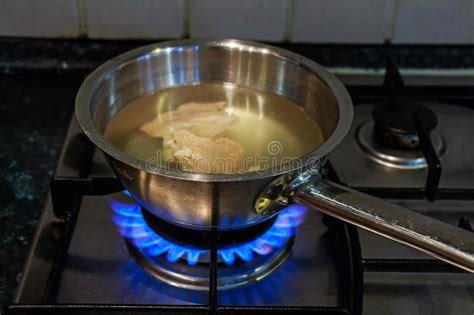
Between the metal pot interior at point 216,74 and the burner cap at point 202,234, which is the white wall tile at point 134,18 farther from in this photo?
the burner cap at point 202,234

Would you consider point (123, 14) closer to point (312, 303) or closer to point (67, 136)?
point (67, 136)

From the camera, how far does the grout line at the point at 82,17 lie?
0.78 m

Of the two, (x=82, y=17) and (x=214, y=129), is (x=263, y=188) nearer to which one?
(x=214, y=129)

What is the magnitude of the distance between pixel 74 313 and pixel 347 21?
513 millimetres

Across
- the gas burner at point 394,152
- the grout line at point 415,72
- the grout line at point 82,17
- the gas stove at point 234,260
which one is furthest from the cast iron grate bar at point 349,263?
the grout line at point 82,17

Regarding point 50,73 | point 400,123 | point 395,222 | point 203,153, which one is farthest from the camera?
point 50,73

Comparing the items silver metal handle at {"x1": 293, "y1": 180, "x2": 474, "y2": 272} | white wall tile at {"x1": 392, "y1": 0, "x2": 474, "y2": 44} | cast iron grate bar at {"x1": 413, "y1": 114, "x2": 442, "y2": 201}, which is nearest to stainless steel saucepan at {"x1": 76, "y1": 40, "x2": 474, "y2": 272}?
silver metal handle at {"x1": 293, "y1": 180, "x2": 474, "y2": 272}

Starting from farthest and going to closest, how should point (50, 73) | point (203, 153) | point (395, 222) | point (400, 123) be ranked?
1. point (50, 73)
2. point (400, 123)
3. point (203, 153)
4. point (395, 222)

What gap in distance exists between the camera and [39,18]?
0.80 metres

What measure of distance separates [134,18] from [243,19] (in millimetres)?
140

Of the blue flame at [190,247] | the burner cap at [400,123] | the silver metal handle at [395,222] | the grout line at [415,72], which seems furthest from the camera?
the grout line at [415,72]

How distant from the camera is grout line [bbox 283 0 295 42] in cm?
79

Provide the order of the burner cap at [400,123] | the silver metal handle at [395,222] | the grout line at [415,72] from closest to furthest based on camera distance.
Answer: the silver metal handle at [395,222]
the burner cap at [400,123]
the grout line at [415,72]

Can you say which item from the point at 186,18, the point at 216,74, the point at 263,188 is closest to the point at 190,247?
the point at 263,188
